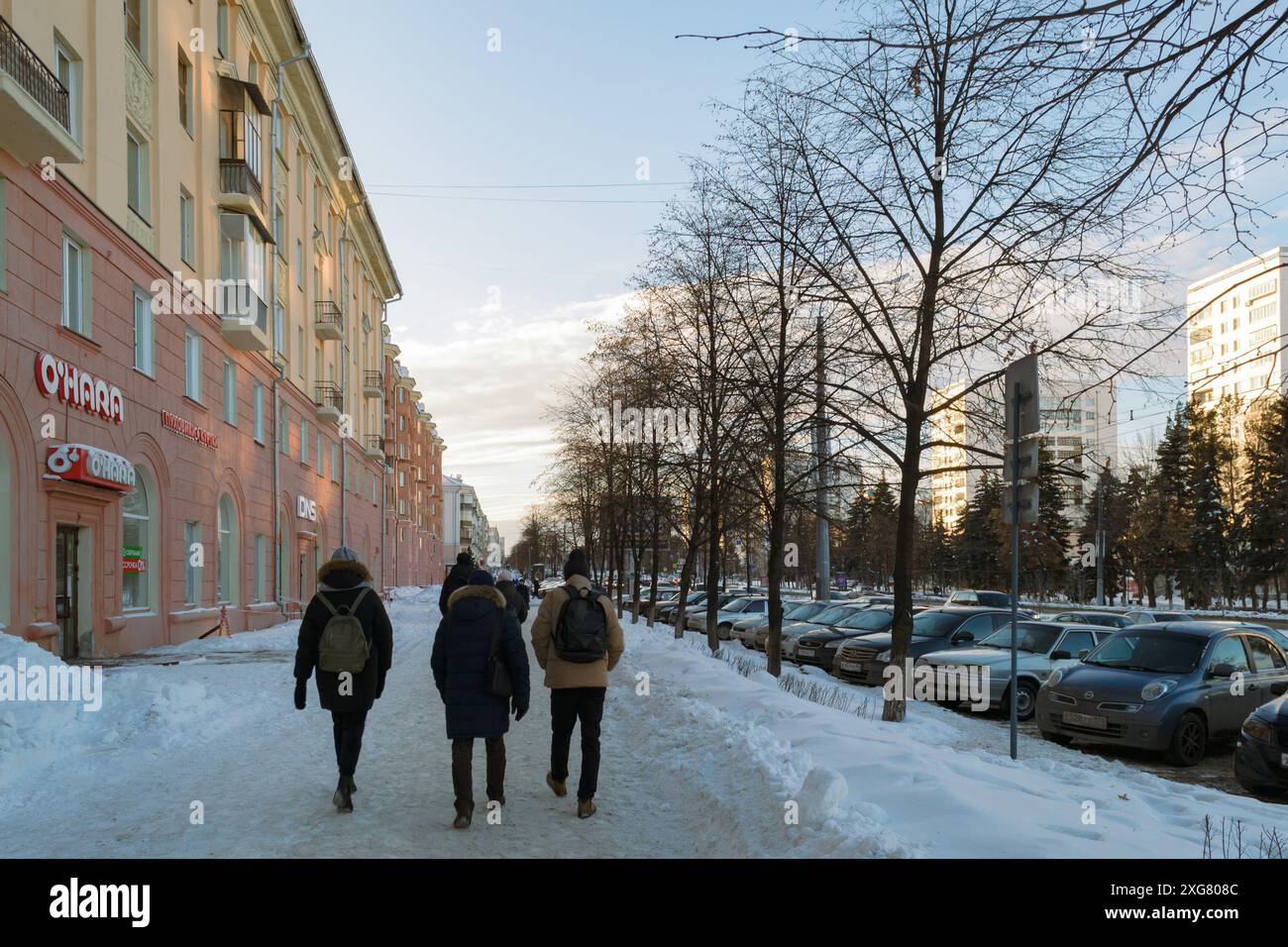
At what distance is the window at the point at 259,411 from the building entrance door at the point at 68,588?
1145 cm

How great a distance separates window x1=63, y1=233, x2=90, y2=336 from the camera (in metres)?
15.3

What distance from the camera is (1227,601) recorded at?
59.4 metres

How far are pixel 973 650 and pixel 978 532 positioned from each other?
2526 inches

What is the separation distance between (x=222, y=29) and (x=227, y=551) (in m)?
13.5

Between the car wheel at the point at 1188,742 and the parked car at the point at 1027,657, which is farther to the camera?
the parked car at the point at 1027,657

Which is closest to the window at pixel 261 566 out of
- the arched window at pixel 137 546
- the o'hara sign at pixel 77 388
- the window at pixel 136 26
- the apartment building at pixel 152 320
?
the apartment building at pixel 152 320

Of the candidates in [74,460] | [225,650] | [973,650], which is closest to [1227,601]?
[973,650]

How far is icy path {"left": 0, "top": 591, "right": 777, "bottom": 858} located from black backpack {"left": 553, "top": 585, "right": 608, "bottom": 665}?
3.65ft

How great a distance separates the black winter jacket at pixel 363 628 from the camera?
700 cm

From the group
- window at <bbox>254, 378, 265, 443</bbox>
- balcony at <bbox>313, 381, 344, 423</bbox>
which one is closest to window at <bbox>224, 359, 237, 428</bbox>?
window at <bbox>254, 378, 265, 443</bbox>

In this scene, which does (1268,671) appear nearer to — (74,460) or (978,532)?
(74,460)

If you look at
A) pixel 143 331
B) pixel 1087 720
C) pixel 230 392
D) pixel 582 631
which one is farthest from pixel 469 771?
pixel 230 392

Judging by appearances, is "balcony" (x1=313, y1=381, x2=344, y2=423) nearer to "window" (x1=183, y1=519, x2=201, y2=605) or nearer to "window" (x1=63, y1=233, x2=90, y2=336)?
"window" (x1=183, y1=519, x2=201, y2=605)

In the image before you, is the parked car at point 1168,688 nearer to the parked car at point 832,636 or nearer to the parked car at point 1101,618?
the parked car at point 832,636
